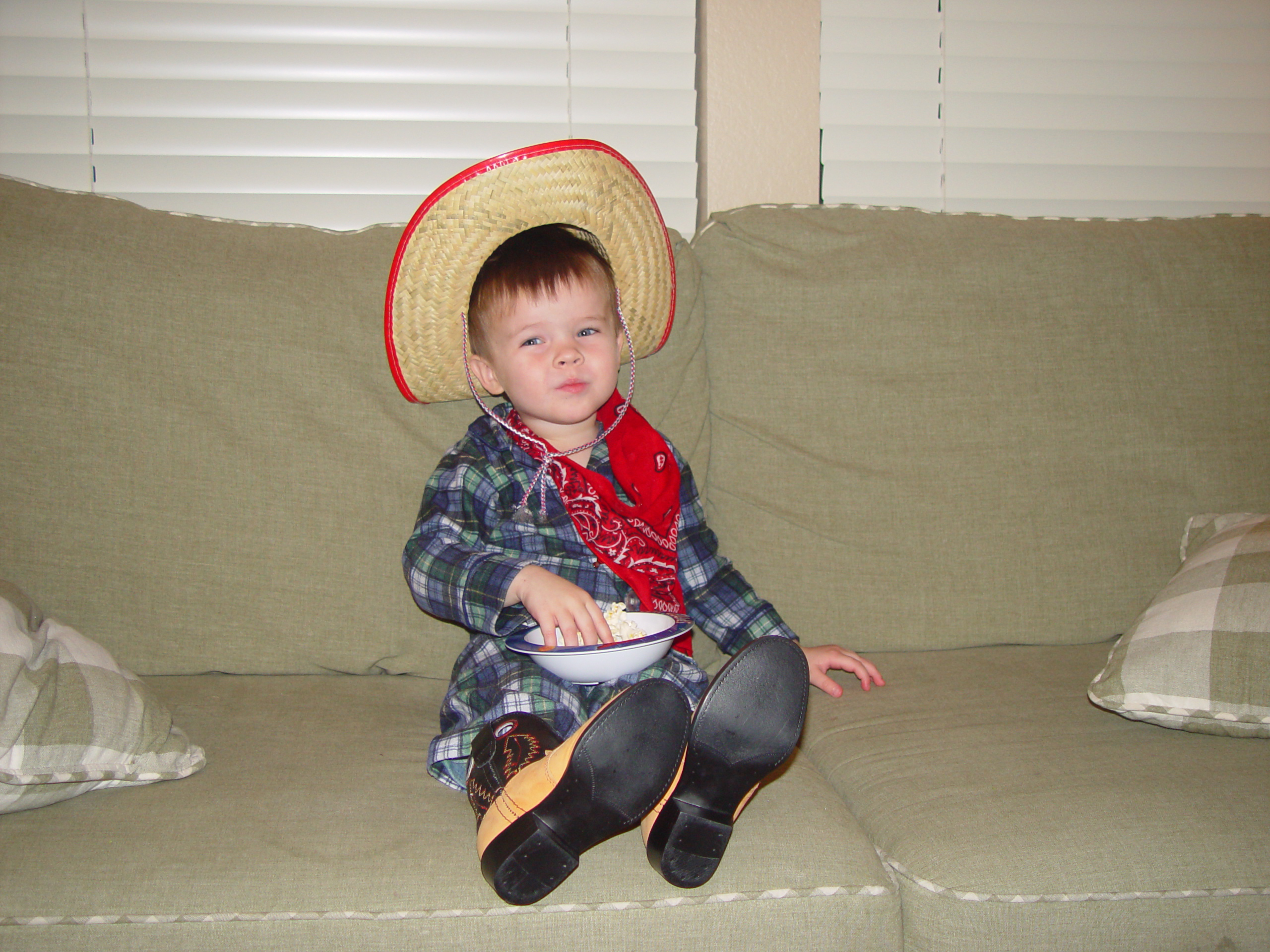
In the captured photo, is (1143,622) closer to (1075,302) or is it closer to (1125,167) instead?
(1075,302)

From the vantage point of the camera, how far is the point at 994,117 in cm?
214

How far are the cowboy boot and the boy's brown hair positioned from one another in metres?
0.60

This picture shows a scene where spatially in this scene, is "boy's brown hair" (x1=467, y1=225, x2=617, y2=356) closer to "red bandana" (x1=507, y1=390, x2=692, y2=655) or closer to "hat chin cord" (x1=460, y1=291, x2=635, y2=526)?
"hat chin cord" (x1=460, y1=291, x2=635, y2=526)

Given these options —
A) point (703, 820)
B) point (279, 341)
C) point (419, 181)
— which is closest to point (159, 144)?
point (419, 181)

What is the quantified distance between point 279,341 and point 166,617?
Result: 443mm

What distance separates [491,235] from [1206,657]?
3.63 ft

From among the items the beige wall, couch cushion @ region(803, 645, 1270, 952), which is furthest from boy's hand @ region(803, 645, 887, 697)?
the beige wall

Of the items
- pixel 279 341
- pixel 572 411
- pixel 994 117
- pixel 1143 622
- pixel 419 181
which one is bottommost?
pixel 1143 622

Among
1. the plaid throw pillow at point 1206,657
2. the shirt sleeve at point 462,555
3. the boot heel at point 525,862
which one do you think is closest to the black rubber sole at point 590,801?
the boot heel at point 525,862

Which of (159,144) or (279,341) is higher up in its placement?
(159,144)

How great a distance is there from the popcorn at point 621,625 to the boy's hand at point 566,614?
0.07 metres

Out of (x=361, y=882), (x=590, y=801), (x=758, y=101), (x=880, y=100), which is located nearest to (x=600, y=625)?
(x=590, y=801)

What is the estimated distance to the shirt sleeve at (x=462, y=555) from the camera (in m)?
1.18

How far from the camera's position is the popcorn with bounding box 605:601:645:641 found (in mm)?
1178
